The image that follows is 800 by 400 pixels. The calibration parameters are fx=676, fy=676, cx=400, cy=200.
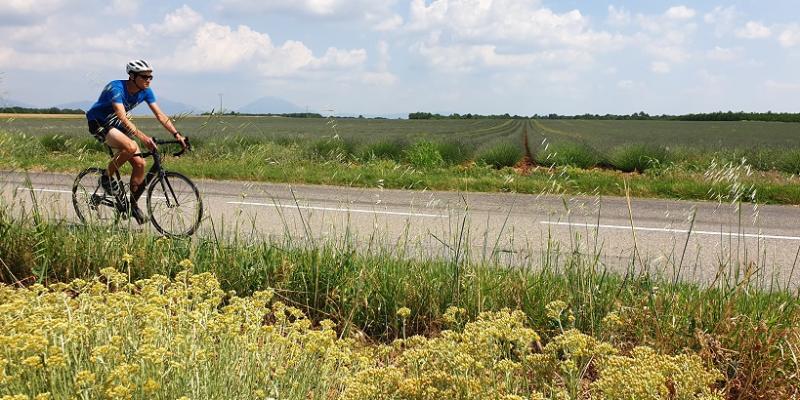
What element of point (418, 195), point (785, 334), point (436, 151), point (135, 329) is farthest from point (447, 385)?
point (436, 151)

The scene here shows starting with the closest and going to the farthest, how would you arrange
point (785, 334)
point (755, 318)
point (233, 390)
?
point (233, 390) < point (785, 334) < point (755, 318)

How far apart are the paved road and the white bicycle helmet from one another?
1471 mm

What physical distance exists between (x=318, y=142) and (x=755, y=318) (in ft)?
57.1

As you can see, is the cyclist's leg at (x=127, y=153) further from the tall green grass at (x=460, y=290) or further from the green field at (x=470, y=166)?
the green field at (x=470, y=166)

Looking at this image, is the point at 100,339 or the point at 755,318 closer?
the point at 100,339

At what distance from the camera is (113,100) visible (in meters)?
6.98

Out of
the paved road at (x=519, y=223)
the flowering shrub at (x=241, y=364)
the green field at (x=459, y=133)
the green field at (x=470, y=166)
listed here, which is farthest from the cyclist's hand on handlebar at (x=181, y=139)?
the flowering shrub at (x=241, y=364)

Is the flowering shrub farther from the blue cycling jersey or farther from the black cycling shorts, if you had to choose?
the black cycling shorts

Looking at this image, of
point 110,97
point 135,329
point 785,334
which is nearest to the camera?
point 135,329

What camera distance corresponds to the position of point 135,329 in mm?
2773

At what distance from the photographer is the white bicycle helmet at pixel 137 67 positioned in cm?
702

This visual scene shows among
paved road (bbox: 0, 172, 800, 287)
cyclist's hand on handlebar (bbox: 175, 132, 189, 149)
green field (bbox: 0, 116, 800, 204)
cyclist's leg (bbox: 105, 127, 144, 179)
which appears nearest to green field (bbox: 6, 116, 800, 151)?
cyclist's hand on handlebar (bbox: 175, 132, 189, 149)

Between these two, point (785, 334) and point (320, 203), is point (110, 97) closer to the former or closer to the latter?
point (320, 203)

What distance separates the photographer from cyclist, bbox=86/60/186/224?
23.0ft
